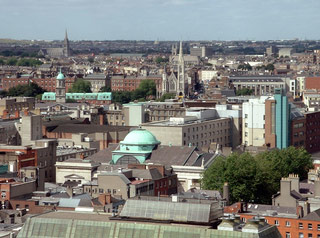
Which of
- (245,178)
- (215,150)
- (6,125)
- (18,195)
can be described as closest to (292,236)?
(245,178)

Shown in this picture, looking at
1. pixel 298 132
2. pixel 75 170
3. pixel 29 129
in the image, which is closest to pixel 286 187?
pixel 75 170

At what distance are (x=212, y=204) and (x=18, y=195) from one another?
81.8ft

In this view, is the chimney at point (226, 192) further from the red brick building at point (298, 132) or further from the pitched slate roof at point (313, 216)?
the red brick building at point (298, 132)

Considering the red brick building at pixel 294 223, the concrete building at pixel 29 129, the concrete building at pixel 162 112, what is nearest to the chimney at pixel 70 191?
the red brick building at pixel 294 223

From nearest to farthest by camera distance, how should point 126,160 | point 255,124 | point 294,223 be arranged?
point 294,223, point 126,160, point 255,124

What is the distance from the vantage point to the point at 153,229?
43.8 meters

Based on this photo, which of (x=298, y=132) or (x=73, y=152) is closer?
(x=73, y=152)

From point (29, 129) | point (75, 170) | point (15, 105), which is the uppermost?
point (29, 129)

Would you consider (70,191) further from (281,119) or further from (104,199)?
(281,119)

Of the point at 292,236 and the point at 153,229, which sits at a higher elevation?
the point at 153,229

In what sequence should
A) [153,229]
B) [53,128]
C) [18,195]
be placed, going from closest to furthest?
1. [153,229]
2. [18,195]
3. [53,128]

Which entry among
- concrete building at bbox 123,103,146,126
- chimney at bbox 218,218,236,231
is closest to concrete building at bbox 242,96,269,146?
concrete building at bbox 123,103,146,126

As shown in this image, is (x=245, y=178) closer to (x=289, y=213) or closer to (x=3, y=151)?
(x=289, y=213)

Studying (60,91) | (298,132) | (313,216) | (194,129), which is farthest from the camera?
(60,91)
